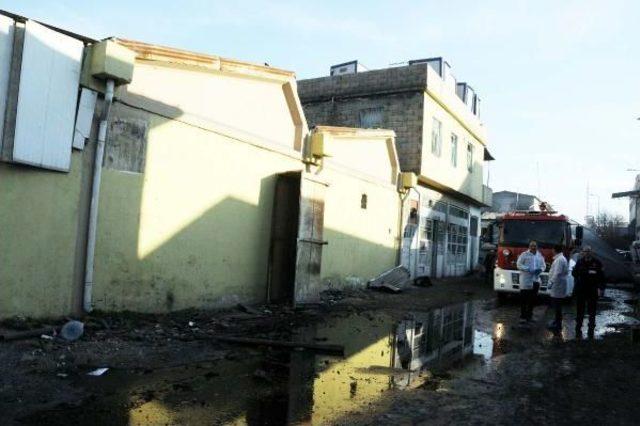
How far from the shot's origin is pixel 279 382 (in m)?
6.08

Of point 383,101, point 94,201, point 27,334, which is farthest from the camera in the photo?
point 383,101

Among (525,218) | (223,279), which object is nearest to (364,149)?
(525,218)

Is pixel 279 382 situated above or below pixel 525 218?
below

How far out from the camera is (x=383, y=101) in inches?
789

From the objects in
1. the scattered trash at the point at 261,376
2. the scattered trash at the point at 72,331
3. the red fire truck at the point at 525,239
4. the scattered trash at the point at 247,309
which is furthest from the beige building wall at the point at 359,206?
the scattered trash at the point at 261,376

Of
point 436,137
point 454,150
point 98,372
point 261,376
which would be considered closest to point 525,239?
point 436,137

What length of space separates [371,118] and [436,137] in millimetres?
2840

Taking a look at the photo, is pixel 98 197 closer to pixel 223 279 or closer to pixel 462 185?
pixel 223 279


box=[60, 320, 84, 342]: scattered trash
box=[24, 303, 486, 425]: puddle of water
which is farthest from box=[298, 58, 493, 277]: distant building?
box=[60, 320, 84, 342]: scattered trash

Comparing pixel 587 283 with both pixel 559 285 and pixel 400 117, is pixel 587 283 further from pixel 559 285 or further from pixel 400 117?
pixel 400 117

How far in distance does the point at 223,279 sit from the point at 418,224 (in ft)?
37.9

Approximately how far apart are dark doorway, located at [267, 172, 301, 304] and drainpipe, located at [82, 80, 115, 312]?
4.61 meters

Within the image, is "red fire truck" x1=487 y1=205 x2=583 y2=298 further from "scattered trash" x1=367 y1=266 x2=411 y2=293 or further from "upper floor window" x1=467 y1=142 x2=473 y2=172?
"upper floor window" x1=467 y1=142 x2=473 y2=172

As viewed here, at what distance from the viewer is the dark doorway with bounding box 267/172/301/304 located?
477 inches
